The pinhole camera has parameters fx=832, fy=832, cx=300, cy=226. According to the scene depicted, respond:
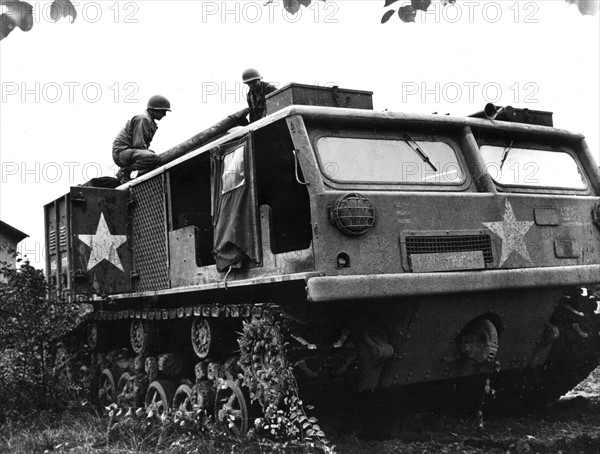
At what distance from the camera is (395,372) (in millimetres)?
6352

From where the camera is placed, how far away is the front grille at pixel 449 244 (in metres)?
5.94

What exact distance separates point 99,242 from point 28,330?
3.91ft

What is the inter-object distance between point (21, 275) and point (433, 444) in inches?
194

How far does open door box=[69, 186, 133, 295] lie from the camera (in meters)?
8.96

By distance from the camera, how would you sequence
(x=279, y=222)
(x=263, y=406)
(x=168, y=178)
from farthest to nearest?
(x=168, y=178) < (x=279, y=222) < (x=263, y=406)

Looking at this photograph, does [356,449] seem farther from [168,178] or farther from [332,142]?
[168,178]

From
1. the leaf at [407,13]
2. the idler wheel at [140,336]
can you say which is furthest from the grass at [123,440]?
the leaf at [407,13]

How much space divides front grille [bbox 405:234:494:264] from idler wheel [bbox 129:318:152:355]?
11.8 ft

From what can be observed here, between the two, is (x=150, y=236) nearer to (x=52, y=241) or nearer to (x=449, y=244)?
(x=52, y=241)

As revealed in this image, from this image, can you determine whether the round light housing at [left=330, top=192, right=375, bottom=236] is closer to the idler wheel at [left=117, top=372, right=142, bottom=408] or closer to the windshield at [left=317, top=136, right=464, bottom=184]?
the windshield at [left=317, top=136, right=464, bottom=184]

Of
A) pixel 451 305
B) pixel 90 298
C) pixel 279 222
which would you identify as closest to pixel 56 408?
pixel 90 298

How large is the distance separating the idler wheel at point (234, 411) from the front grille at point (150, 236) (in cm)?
149

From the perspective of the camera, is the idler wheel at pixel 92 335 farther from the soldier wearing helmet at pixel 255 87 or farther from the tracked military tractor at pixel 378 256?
the soldier wearing helmet at pixel 255 87

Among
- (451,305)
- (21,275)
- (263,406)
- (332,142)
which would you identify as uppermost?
(332,142)
